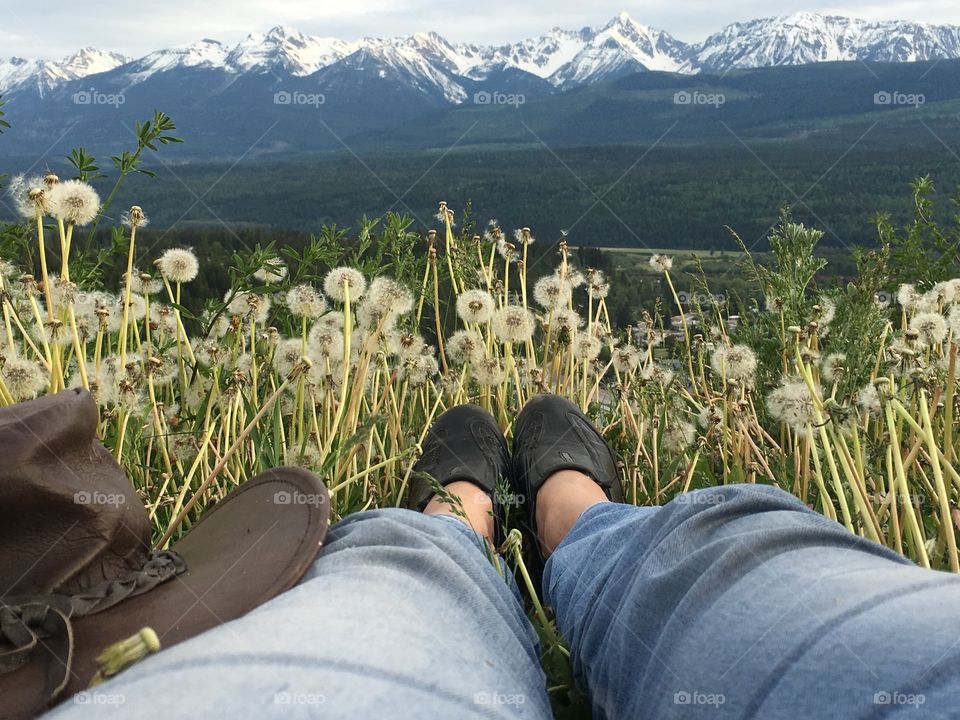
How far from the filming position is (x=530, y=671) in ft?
4.88

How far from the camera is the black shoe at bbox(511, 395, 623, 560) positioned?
9.50 ft

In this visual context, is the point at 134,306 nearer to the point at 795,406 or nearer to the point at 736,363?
the point at 736,363

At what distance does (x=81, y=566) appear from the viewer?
1404 millimetres

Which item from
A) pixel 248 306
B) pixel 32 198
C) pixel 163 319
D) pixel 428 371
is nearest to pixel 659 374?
pixel 428 371

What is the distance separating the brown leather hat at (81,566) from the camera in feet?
4.12

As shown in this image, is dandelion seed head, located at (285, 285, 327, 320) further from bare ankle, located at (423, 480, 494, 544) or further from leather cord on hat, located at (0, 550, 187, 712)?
leather cord on hat, located at (0, 550, 187, 712)

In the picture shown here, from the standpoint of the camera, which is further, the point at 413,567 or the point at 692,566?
the point at 413,567

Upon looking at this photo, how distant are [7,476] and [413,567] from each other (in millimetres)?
722

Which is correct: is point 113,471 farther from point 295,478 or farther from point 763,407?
point 763,407

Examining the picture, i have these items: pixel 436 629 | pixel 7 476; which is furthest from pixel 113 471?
pixel 436 629

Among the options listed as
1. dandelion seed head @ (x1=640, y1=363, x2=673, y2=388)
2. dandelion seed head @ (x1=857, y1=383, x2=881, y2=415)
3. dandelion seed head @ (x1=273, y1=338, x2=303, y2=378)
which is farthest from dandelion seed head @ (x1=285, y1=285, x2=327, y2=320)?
dandelion seed head @ (x1=857, y1=383, x2=881, y2=415)

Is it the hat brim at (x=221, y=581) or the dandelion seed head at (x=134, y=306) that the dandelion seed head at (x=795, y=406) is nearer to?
the hat brim at (x=221, y=581)

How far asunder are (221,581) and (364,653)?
475 mm

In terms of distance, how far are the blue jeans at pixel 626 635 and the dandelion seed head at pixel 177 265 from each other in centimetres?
151
